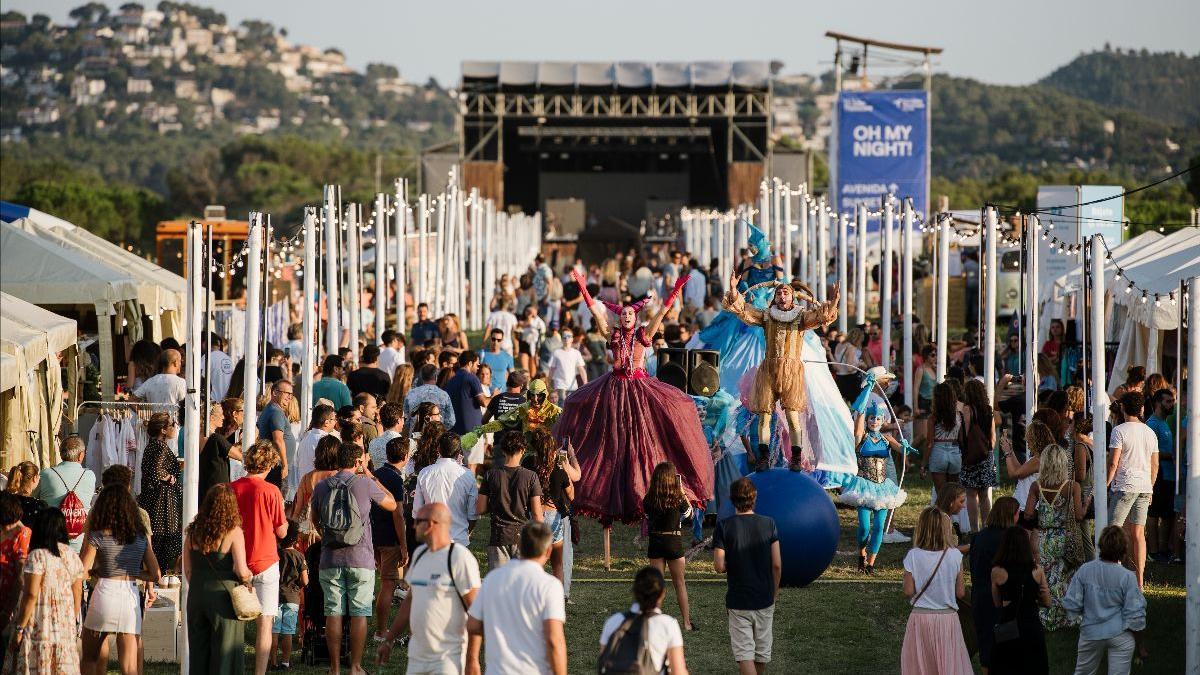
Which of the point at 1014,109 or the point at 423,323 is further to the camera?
the point at 1014,109

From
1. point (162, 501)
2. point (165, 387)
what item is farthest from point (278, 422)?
point (162, 501)

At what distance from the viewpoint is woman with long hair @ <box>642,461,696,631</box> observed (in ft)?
32.9

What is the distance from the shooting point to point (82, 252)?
18.3 m

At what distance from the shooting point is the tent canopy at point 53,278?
→ 16422 mm

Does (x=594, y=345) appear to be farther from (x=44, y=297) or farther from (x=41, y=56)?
(x=41, y=56)

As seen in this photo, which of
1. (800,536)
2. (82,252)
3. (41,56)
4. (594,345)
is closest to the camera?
(800,536)

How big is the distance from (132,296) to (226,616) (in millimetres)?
9152

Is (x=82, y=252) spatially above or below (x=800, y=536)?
above

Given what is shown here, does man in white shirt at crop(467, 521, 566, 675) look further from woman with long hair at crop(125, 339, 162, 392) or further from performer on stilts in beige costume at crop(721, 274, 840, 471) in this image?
woman with long hair at crop(125, 339, 162, 392)

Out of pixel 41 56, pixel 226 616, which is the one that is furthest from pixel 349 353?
pixel 41 56

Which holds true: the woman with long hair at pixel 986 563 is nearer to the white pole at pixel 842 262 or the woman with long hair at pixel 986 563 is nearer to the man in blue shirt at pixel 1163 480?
the man in blue shirt at pixel 1163 480

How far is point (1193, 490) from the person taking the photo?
8969 mm

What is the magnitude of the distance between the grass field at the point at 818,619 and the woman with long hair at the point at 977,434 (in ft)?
2.33

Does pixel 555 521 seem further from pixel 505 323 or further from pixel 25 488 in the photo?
pixel 505 323
